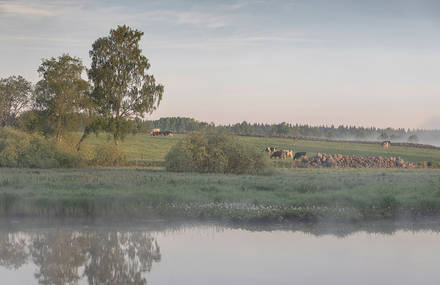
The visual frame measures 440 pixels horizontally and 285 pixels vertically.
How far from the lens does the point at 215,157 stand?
36.2 metres

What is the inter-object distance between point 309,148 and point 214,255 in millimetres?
65622

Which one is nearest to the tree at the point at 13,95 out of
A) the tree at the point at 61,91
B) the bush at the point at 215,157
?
the tree at the point at 61,91

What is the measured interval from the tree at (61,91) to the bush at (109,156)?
5057mm

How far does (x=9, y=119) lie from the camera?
59156 millimetres

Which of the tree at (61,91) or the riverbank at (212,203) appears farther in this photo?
the tree at (61,91)

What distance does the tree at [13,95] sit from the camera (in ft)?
184

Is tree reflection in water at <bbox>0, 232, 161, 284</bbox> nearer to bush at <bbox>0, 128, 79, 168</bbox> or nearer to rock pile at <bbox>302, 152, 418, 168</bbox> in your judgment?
bush at <bbox>0, 128, 79, 168</bbox>

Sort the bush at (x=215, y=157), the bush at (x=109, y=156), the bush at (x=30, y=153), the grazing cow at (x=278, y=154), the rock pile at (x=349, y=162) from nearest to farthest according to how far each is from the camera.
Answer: the bush at (x=215, y=157) < the bush at (x=30, y=153) < the bush at (x=109, y=156) < the rock pile at (x=349, y=162) < the grazing cow at (x=278, y=154)

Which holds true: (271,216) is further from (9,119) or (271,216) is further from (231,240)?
(9,119)

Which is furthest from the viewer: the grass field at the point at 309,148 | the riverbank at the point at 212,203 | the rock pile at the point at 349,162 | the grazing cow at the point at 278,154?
the grass field at the point at 309,148

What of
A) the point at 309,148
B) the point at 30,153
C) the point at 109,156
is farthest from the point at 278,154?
the point at 30,153

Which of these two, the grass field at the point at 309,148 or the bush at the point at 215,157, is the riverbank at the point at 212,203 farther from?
the grass field at the point at 309,148

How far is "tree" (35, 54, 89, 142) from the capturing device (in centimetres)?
4609

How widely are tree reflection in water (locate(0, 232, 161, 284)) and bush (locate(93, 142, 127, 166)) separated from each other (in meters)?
30.1
